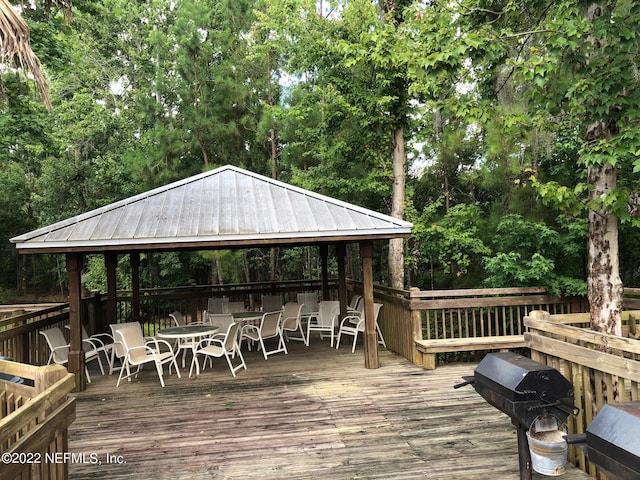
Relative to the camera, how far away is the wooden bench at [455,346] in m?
6.34

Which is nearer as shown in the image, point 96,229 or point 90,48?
point 96,229

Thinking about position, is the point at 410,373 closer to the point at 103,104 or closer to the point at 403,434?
the point at 403,434

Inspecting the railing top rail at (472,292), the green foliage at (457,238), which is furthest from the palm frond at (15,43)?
the green foliage at (457,238)

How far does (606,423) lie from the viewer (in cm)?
183

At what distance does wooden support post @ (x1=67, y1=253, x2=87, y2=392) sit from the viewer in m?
6.00

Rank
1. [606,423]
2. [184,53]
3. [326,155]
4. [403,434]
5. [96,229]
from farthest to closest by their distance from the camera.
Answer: [184,53]
[326,155]
[96,229]
[403,434]
[606,423]

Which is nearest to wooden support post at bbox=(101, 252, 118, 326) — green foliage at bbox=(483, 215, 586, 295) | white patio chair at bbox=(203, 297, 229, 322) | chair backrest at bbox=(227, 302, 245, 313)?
white patio chair at bbox=(203, 297, 229, 322)

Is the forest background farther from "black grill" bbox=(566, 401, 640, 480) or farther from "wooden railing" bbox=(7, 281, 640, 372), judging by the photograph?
"black grill" bbox=(566, 401, 640, 480)

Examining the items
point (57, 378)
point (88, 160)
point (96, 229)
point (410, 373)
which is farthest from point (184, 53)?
point (57, 378)

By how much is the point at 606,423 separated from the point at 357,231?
4.41 metres

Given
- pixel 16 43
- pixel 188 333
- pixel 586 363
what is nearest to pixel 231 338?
pixel 188 333

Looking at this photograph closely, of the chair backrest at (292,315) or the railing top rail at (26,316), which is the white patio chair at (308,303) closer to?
the chair backrest at (292,315)

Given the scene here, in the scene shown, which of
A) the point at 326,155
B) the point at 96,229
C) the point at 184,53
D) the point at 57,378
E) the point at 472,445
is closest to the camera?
the point at 57,378

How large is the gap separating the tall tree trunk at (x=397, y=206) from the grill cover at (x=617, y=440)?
752 cm
